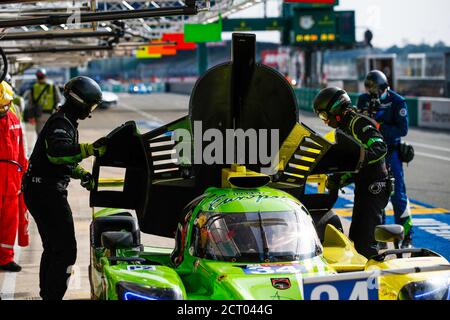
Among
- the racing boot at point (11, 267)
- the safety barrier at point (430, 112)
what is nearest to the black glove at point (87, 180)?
the racing boot at point (11, 267)

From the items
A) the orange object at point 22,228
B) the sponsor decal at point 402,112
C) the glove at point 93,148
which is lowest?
the orange object at point 22,228

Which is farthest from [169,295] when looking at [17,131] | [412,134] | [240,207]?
[412,134]

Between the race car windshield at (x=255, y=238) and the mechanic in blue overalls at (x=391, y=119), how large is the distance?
402cm

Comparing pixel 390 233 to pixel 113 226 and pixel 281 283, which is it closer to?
pixel 281 283

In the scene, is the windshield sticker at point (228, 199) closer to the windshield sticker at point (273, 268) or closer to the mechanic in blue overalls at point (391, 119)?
the windshield sticker at point (273, 268)

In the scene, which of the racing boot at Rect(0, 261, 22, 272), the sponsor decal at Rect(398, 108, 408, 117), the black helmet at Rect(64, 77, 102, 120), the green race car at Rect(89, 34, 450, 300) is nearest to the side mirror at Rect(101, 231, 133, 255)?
the green race car at Rect(89, 34, 450, 300)

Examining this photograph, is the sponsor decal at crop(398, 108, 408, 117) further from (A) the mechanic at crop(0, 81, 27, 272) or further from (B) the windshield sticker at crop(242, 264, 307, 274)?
(B) the windshield sticker at crop(242, 264, 307, 274)

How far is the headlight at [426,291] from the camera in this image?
22.6 feet

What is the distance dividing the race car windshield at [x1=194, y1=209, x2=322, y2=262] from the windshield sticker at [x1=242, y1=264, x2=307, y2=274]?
94mm

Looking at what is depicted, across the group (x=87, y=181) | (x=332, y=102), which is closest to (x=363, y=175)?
(x=332, y=102)

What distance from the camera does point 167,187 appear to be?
9102mm

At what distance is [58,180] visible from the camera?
879cm
